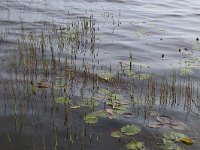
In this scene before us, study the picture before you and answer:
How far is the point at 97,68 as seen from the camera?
20.1 feet

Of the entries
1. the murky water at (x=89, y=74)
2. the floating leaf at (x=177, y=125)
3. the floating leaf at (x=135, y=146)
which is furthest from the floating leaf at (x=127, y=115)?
the floating leaf at (x=135, y=146)

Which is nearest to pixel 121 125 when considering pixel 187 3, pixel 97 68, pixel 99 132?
pixel 99 132

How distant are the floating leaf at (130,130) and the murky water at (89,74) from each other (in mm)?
96

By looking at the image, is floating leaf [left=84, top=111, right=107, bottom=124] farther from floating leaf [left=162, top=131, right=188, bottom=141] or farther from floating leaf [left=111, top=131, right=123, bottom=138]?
floating leaf [left=162, top=131, right=188, bottom=141]

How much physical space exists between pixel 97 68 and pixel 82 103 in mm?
1534

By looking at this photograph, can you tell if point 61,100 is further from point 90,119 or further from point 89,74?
point 89,74

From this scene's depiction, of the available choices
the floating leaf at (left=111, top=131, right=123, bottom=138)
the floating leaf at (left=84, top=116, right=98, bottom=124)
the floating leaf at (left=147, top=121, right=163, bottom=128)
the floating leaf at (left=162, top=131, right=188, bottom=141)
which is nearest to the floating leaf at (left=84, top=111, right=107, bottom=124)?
the floating leaf at (left=84, top=116, right=98, bottom=124)

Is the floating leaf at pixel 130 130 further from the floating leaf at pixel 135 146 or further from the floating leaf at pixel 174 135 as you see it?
the floating leaf at pixel 174 135

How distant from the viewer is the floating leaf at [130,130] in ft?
13.1

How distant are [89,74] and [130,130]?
1875mm

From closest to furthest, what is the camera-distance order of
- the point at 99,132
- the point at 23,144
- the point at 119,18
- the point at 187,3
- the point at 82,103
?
the point at 23,144 < the point at 99,132 < the point at 82,103 < the point at 119,18 < the point at 187,3

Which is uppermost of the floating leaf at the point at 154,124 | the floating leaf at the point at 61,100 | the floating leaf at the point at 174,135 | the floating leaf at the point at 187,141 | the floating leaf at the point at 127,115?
the floating leaf at the point at 61,100

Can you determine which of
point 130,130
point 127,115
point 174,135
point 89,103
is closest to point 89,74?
point 89,103

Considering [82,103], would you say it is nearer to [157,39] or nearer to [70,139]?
[70,139]
